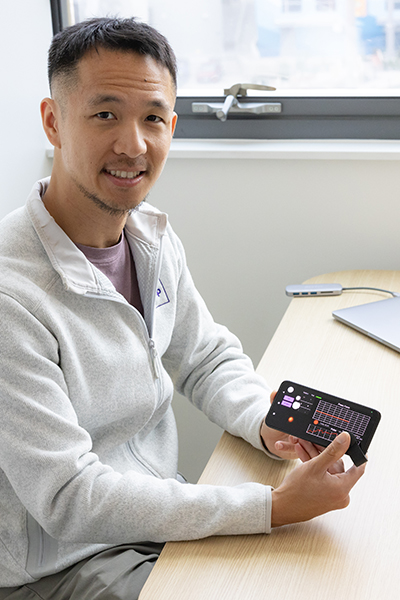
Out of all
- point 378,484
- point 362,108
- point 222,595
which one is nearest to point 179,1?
A: point 362,108

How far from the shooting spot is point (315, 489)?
0.77 metres

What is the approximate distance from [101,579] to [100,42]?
74 centimetres

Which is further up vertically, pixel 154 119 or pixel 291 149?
pixel 154 119

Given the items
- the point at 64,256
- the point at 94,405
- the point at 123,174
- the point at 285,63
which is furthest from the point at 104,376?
the point at 285,63

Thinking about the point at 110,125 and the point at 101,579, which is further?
the point at 110,125

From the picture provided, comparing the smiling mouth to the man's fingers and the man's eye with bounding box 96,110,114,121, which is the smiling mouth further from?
the man's fingers

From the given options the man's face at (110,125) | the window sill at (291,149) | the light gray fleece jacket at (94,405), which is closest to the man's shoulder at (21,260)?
the light gray fleece jacket at (94,405)

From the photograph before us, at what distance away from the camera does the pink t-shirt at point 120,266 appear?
1.01 metres

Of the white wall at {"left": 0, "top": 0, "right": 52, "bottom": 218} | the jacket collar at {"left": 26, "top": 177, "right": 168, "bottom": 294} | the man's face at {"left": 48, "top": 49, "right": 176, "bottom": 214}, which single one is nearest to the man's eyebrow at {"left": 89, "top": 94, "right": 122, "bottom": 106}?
the man's face at {"left": 48, "top": 49, "right": 176, "bottom": 214}

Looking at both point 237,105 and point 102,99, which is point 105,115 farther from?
point 237,105

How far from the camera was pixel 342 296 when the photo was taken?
144 centimetres

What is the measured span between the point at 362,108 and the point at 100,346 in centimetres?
114

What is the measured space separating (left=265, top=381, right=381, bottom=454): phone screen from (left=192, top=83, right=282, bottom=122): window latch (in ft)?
3.28

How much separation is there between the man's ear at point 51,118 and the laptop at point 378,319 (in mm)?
670
